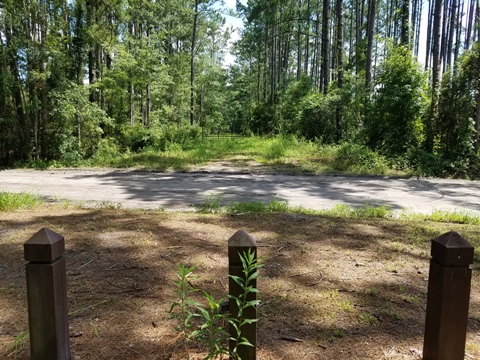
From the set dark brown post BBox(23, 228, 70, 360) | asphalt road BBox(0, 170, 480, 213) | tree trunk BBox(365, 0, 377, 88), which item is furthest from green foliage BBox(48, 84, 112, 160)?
dark brown post BBox(23, 228, 70, 360)

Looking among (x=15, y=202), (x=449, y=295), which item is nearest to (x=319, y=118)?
(x=15, y=202)

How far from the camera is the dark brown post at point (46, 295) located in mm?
1681

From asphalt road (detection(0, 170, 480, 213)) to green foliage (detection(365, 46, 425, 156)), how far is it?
276 cm

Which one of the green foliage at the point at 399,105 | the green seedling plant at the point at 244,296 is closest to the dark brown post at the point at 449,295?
the green seedling plant at the point at 244,296

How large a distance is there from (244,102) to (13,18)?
43232 mm

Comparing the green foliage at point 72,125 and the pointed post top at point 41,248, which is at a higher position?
the green foliage at point 72,125

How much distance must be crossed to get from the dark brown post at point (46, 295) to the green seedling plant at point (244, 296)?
32.4 inches

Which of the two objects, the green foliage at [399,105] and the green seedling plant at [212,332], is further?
the green foliage at [399,105]

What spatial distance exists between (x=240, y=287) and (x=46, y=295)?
3.00 feet

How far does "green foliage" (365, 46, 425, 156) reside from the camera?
525 inches

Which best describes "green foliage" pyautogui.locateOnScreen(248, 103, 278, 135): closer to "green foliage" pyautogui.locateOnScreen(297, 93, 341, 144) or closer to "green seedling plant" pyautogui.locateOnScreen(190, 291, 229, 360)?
"green foliage" pyautogui.locateOnScreen(297, 93, 341, 144)

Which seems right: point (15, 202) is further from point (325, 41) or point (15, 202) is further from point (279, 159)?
point (325, 41)

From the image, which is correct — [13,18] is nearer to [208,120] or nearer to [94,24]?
[94,24]

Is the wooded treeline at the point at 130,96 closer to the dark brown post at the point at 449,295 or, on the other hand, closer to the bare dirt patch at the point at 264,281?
the bare dirt patch at the point at 264,281
